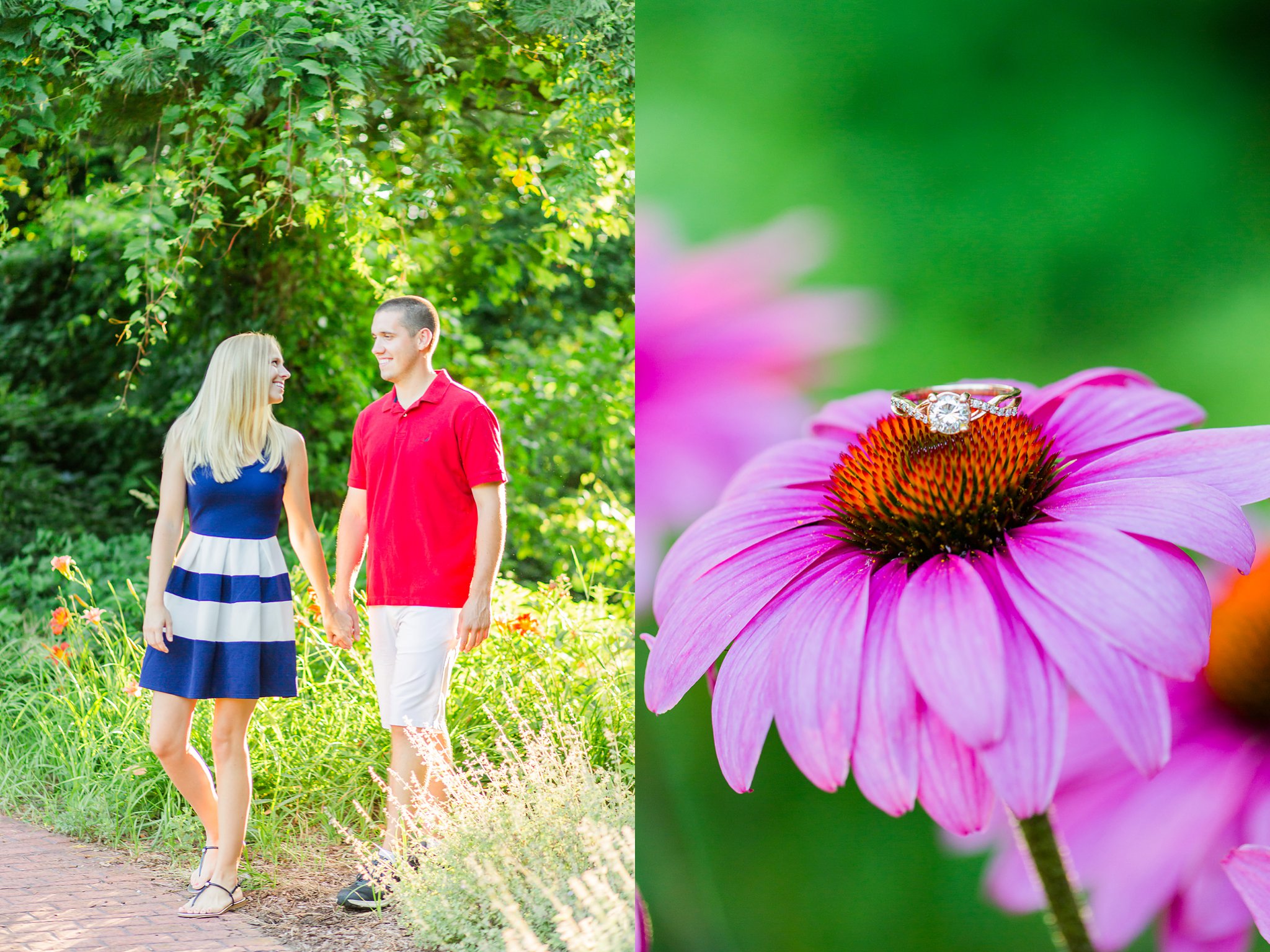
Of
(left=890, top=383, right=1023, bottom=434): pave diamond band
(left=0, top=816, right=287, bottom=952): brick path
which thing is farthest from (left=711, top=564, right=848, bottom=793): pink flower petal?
(left=0, top=816, right=287, bottom=952): brick path

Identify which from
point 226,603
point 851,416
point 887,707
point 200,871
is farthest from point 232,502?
point 887,707

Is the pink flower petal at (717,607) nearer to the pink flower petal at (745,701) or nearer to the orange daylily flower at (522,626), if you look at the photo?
the pink flower petal at (745,701)

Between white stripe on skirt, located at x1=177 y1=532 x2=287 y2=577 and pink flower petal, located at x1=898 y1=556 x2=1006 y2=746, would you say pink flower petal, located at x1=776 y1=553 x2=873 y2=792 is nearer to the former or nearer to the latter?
pink flower petal, located at x1=898 y1=556 x2=1006 y2=746

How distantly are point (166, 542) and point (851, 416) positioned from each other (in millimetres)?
1739

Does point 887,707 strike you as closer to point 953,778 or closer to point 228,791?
point 953,778

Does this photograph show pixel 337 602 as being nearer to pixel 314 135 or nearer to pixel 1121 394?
pixel 314 135

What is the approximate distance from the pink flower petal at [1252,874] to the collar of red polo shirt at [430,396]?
1819mm

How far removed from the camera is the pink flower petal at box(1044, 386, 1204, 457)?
1591 millimetres

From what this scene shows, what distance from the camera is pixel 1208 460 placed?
1.59 m

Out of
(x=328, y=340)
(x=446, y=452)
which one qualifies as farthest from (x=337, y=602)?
(x=328, y=340)

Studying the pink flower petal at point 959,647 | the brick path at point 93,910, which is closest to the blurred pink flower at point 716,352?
the pink flower petal at point 959,647

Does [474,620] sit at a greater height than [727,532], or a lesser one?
lesser

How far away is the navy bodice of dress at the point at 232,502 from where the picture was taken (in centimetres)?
265

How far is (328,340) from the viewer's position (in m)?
4.16
